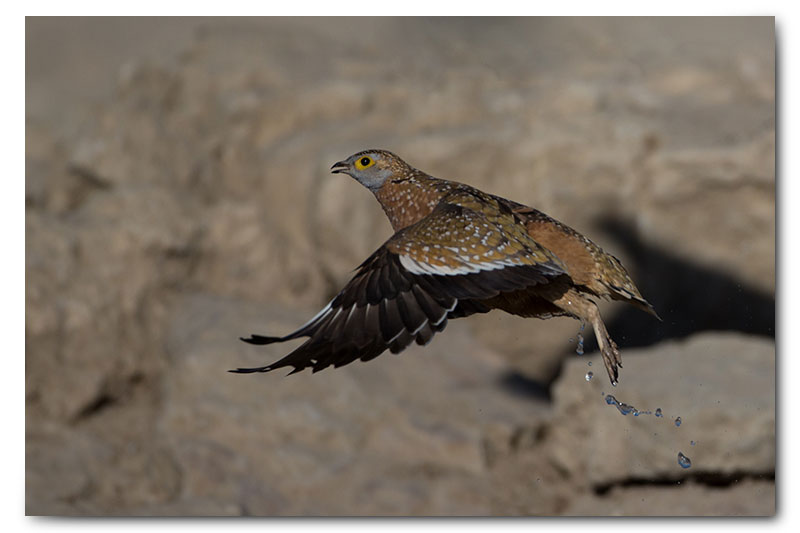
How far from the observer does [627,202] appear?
521 cm

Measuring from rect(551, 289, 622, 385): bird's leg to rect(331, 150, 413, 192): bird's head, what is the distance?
0.54m

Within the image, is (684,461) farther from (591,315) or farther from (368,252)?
(591,315)

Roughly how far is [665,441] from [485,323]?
1.36 meters

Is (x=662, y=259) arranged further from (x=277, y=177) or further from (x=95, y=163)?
(x=95, y=163)

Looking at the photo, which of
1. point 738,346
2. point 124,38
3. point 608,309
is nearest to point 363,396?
point 608,309

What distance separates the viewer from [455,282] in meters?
2.18

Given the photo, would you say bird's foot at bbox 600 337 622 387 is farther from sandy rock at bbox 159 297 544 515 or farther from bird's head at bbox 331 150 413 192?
sandy rock at bbox 159 297 544 515

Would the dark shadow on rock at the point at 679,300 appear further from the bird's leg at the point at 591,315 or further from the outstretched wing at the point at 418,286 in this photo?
the outstretched wing at the point at 418,286

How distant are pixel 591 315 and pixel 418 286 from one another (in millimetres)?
574

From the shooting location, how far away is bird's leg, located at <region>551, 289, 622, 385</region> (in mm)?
2557

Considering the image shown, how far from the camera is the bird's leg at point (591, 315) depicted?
2557 millimetres

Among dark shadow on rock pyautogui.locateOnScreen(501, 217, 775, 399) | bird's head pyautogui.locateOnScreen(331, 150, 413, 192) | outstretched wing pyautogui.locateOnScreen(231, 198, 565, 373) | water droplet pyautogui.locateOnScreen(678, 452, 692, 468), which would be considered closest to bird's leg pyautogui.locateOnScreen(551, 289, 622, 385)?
outstretched wing pyautogui.locateOnScreen(231, 198, 565, 373)

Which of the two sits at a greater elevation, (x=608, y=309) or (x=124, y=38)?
(x=124, y=38)

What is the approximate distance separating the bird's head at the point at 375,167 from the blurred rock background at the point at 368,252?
2130 mm
